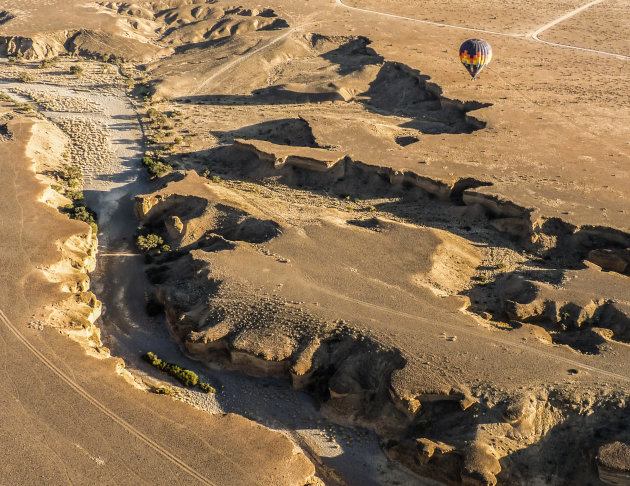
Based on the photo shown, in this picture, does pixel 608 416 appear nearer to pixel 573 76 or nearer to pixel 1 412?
pixel 1 412

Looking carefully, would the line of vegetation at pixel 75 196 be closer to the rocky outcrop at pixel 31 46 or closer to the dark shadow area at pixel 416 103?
the dark shadow area at pixel 416 103

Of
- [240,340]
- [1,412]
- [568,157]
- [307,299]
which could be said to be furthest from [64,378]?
[568,157]

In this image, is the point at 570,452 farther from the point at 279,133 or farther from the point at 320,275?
the point at 279,133

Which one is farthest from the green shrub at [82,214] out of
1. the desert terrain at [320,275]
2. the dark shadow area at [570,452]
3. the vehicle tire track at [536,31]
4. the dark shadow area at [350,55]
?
the vehicle tire track at [536,31]

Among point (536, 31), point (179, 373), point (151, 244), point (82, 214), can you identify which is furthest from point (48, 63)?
point (536, 31)

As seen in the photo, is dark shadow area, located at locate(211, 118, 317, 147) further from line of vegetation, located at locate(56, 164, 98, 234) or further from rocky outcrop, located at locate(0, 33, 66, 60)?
rocky outcrop, located at locate(0, 33, 66, 60)

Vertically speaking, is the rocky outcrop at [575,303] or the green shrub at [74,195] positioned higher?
the rocky outcrop at [575,303]
